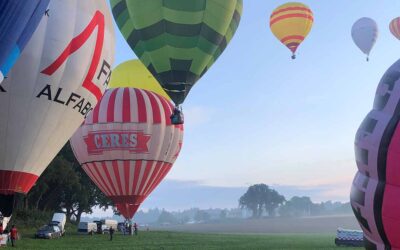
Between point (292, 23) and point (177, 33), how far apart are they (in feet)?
57.4

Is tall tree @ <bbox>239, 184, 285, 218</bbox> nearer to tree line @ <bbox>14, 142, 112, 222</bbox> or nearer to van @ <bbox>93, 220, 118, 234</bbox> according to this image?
tree line @ <bbox>14, 142, 112, 222</bbox>

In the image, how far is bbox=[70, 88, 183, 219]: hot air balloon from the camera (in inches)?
1061

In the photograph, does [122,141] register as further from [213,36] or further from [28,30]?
[28,30]

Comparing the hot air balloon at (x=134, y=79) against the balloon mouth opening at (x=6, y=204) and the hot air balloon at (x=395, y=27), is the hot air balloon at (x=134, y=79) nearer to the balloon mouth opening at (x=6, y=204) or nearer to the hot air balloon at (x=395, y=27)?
the balloon mouth opening at (x=6, y=204)

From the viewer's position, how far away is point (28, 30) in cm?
1095

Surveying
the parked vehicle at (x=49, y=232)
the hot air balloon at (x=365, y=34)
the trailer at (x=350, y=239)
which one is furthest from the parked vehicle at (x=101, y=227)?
the hot air balloon at (x=365, y=34)

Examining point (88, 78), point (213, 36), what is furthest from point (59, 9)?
point (213, 36)

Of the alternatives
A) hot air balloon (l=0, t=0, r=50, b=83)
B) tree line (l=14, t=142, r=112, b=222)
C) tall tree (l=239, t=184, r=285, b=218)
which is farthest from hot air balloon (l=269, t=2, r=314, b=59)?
tall tree (l=239, t=184, r=285, b=218)

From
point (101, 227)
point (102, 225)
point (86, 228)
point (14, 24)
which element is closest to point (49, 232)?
point (86, 228)

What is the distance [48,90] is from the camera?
15336mm

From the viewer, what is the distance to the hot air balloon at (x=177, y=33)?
20.5 meters

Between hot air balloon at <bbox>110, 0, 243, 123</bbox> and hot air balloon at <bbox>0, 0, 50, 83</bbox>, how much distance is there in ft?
32.0

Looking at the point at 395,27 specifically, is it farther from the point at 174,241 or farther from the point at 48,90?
the point at 48,90

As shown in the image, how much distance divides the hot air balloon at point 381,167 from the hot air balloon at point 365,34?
Result: 33.7 meters
